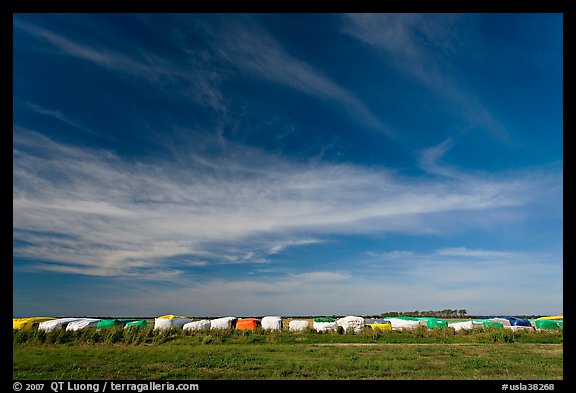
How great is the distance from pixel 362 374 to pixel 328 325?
21502 mm

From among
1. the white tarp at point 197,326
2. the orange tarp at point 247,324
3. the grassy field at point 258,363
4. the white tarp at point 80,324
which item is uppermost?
the grassy field at point 258,363

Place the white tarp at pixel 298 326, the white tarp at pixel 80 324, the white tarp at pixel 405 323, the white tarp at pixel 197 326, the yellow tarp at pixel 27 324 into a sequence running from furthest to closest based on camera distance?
the white tarp at pixel 405 323
the yellow tarp at pixel 27 324
the white tarp at pixel 298 326
the white tarp at pixel 197 326
the white tarp at pixel 80 324

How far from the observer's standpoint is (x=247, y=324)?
125ft

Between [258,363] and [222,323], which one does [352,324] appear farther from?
[258,363]

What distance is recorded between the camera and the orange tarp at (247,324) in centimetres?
3766

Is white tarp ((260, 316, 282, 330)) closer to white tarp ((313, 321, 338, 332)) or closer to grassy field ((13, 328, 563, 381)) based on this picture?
white tarp ((313, 321, 338, 332))

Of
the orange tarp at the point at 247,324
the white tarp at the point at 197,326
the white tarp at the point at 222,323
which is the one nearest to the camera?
the white tarp at the point at 197,326

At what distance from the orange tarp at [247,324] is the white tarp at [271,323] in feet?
2.62

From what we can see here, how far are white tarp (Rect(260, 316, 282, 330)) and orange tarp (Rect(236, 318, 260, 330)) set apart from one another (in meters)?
0.80

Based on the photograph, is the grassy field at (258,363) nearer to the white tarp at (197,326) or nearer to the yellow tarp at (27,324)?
the white tarp at (197,326)

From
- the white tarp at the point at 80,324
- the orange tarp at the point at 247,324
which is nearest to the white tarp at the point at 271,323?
the orange tarp at the point at 247,324

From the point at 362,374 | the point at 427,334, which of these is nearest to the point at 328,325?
the point at 427,334
